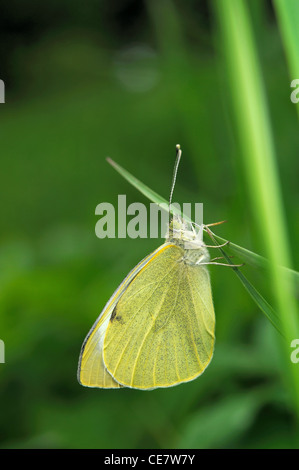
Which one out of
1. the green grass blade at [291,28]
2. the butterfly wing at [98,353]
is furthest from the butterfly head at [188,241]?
the green grass blade at [291,28]

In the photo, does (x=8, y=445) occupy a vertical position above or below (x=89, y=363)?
below

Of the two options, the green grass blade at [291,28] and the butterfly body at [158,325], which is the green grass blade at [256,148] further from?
the butterfly body at [158,325]

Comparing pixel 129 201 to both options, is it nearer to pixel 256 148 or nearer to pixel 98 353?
pixel 98 353

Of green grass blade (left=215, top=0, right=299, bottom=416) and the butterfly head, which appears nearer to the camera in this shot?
green grass blade (left=215, top=0, right=299, bottom=416)

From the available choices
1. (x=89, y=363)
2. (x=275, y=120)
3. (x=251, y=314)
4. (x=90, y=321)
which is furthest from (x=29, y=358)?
(x=275, y=120)

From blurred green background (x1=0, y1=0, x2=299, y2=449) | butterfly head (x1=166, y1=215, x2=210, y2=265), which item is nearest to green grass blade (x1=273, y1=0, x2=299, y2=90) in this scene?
blurred green background (x1=0, y1=0, x2=299, y2=449)

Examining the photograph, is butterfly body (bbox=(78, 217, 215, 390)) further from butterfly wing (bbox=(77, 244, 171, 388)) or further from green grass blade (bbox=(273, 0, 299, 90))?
green grass blade (bbox=(273, 0, 299, 90))
